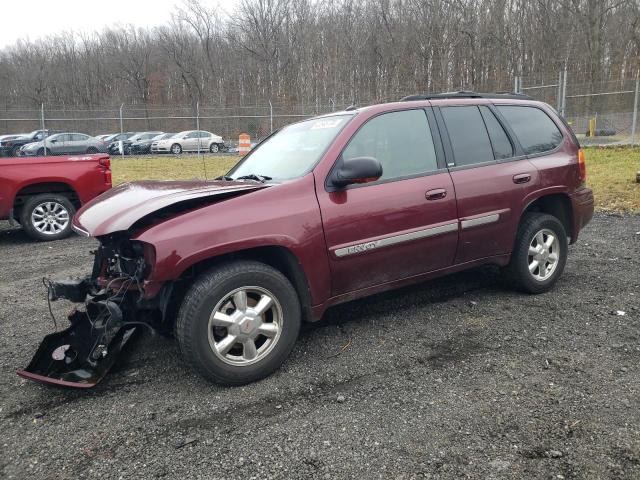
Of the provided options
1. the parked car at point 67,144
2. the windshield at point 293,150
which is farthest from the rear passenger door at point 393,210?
the parked car at point 67,144

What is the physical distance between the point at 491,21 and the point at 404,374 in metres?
40.1

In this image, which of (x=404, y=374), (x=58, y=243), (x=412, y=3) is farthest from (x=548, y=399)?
(x=412, y=3)

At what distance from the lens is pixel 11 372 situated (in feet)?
11.2

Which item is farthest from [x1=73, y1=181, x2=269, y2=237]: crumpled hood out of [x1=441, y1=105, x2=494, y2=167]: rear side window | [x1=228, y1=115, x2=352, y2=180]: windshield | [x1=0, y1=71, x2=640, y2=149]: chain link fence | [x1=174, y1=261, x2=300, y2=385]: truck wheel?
[x1=0, y1=71, x2=640, y2=149]: chain link fence

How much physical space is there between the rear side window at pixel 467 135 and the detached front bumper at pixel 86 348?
110 inches

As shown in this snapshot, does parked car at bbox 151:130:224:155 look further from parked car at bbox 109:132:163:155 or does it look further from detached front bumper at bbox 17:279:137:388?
detached front bumper at bbox 17:279:137:388

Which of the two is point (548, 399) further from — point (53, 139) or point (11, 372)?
point (53, 139)

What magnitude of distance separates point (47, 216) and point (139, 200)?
5482 mm

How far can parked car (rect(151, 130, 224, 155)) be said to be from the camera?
2808cm

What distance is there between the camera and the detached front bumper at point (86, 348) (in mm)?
3055

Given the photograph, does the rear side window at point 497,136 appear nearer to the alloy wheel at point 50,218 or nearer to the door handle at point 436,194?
the door handle at point 436,194

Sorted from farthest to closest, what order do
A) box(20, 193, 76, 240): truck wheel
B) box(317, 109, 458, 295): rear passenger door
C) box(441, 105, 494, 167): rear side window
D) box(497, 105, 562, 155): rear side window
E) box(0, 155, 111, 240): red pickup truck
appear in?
box(20, 193, 76, 240): truck wheel
box(0, 155, 111, 240): red pickup truck
box(497, 105, 562, 155): rear side window
box(441, 105, 494, 167): rear side window
box(317, 109, 458, 295): rear passenger door

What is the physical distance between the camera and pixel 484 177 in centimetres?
408

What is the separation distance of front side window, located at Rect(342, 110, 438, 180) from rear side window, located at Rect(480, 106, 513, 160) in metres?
0.69
